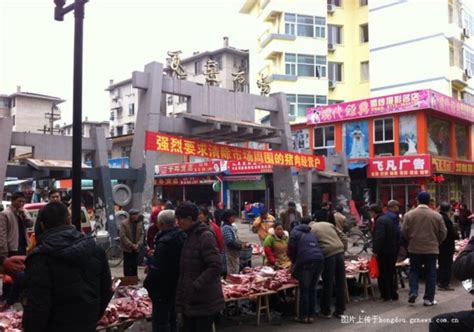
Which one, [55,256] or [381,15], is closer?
[55,256]

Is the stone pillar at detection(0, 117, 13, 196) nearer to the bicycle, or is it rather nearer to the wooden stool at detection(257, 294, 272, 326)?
the wooden stool at detection(257, 294, 272, 326)

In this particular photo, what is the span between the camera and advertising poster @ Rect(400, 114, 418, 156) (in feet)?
83.4

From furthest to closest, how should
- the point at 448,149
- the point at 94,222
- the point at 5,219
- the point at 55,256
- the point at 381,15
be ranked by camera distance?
the point at 381,15
the point at 448,149
the point at 94,222
the point at 5,219
the point at 55,256

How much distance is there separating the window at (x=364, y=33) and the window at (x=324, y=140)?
37.5 ft

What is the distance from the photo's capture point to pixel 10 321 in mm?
5262

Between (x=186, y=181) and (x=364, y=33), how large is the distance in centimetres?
1809

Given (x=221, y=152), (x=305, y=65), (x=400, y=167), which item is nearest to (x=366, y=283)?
(x=221, y=152)

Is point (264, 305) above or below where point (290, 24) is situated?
below

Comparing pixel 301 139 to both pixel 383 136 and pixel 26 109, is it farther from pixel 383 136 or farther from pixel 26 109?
pixel 26 109

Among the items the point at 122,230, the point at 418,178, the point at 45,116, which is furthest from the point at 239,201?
the point at 45,116

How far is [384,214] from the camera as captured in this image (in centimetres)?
831

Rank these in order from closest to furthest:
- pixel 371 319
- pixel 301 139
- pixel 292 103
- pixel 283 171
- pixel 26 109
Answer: pixel 371 319 < pixel 283 171 < pixel 301 139 < pixel 292 103 < pixel 26 109

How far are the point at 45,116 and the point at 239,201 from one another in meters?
34.9

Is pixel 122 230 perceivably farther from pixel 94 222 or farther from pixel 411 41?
pixel 411 41
